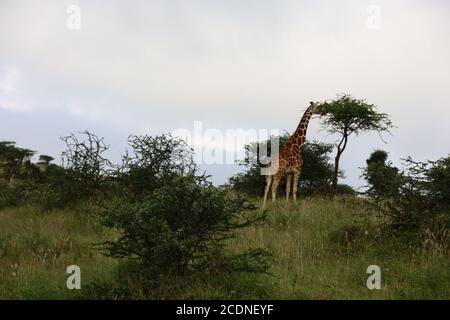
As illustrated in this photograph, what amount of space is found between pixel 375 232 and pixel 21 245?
6.48 meters

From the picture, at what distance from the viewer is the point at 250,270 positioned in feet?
20.0

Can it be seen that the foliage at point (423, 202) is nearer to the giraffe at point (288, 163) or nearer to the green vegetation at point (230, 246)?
the green vegetation at point (230, 246)

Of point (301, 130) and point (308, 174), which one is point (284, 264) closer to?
point (301, 130)

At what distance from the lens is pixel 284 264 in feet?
23.3

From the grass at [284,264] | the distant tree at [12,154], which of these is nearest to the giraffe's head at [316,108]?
the grass at [284,264]

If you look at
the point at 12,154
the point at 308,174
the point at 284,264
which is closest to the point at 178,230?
the point at 284,264

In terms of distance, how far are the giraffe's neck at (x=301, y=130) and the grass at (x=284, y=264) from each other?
4.42 m

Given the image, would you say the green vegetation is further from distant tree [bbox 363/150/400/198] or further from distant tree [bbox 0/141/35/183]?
distant tree [bbox 0/141/35/183]

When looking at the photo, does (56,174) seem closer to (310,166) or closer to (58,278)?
(58,278)

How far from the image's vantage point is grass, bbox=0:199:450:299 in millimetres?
5867

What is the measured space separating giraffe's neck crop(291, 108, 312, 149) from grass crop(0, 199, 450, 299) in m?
4.42

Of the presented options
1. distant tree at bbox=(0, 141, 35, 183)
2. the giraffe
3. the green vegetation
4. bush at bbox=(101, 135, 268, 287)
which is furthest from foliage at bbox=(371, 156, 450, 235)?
distant tree at bbox=(0, 141, 35, 183)
